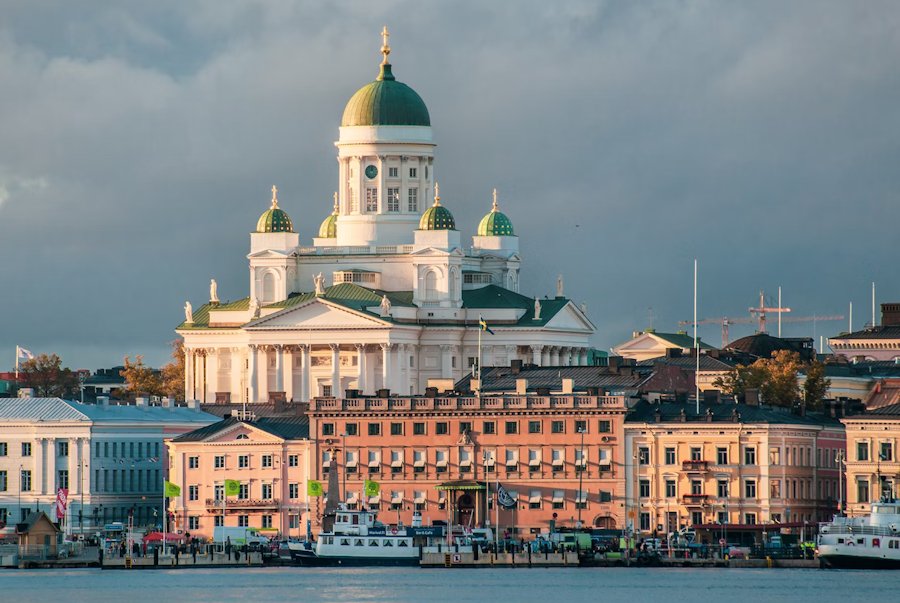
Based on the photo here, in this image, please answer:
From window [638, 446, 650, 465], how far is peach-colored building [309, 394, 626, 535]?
3.06 feet

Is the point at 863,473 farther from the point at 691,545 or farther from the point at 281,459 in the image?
the point at 281,459

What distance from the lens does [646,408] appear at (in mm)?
194500

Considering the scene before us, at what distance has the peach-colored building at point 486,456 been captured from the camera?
19188 centimetres

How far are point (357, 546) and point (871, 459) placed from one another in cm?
2500

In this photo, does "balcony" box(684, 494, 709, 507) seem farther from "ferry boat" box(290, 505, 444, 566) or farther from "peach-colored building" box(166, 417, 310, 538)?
"peach-colored building" box(166, 417, 310, 538)

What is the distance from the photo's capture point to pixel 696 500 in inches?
7441

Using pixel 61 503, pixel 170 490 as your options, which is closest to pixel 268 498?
pixel 170 490

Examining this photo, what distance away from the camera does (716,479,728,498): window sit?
621 feet

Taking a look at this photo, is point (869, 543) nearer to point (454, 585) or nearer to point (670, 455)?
point (454, 585)

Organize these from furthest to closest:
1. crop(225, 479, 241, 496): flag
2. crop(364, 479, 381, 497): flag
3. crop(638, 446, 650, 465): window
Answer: crop(225, 479, 241, 496): flag
crop(364, 479, 381, 497): flag
crop(638, 446, 650, 465): window

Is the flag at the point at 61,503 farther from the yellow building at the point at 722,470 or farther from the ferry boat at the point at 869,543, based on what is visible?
the ferry boat at the point at 869,543

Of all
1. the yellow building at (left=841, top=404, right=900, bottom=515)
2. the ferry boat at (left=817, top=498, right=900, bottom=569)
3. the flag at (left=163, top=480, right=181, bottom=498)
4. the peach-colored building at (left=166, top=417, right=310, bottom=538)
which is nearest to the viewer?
the ferry boat at (left=817, top=498, right=900, bottom=569)

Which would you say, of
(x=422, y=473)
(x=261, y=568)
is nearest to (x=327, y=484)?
(x=422, y=473)

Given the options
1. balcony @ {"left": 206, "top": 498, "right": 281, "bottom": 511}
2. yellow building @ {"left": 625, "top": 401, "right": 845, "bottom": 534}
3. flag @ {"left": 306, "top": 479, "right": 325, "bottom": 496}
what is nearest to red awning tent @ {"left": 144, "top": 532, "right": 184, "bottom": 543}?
flag @ {"left": 306, "top": 479, "right": 325, "bottom": 496}
